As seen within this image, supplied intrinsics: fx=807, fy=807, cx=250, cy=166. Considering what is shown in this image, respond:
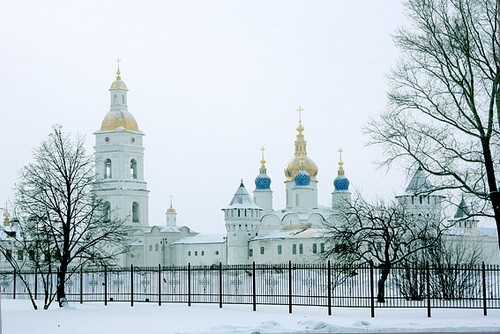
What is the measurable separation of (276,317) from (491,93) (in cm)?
795

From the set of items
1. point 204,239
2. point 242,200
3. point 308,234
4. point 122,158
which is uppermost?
point 122,158

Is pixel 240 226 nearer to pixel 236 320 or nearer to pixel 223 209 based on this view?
pixel 223 209

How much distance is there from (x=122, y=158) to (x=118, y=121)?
4.64 metres

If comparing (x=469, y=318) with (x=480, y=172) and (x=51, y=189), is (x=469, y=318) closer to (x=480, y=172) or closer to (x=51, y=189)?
(x=480, y=172)

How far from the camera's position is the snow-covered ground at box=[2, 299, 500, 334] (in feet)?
57.0

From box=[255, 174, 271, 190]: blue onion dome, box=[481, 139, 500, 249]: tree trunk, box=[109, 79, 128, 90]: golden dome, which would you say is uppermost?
box=[109, 79, 128, 90]: golden dome

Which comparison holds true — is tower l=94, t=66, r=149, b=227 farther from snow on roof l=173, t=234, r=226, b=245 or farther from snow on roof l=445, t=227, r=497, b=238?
snow on roof l=445, t=227, r=497, b=238

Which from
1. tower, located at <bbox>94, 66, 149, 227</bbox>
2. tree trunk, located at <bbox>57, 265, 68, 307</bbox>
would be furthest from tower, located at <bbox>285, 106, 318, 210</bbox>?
tree trunk, located at <bbox>57, 265, 68, 307</bbox>

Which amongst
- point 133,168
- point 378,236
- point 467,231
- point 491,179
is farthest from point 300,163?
point 491,179

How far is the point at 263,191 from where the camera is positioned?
10231 cm

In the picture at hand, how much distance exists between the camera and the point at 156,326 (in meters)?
18.6

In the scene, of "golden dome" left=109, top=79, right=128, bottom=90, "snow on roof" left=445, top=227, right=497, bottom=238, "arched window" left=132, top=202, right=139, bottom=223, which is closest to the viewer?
"snow on roof" left=445, top=227, right=497, bottom=238

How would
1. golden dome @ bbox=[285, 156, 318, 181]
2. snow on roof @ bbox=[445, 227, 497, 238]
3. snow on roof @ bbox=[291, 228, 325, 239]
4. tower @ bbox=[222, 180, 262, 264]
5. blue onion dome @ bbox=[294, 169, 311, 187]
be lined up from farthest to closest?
golden dome @ bbox=[285, 156, 318, 181], blue onion dome @ bbox=[294, 169, 311, 187], tower @ bbox=[222, 180, 262, 264], snow on roof @ bbox=[291, 228, 325, 239], snow on roof @ bbox=[445, 227, 497, 238]

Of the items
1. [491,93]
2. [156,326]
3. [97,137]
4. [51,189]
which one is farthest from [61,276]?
[97,137]
